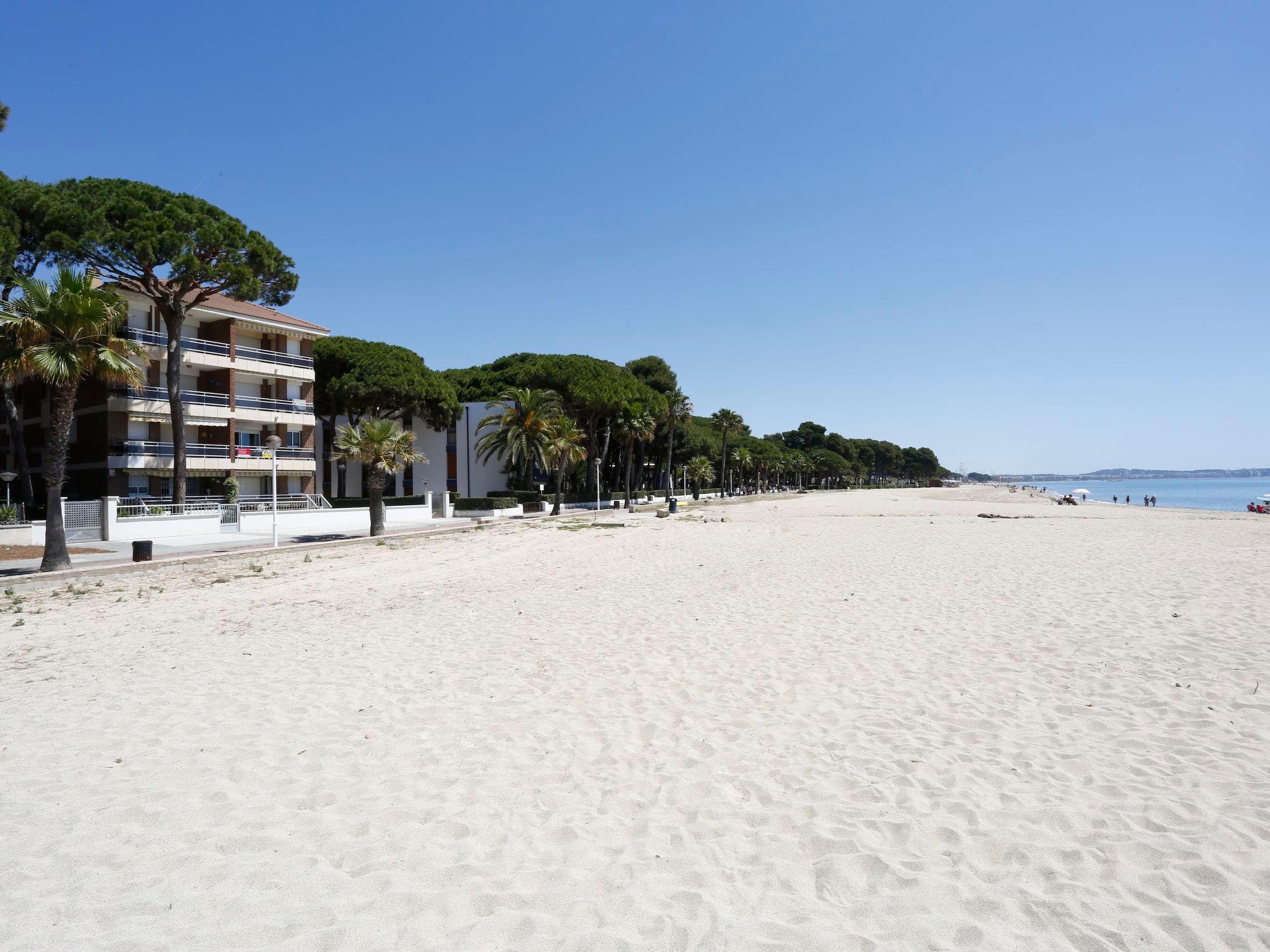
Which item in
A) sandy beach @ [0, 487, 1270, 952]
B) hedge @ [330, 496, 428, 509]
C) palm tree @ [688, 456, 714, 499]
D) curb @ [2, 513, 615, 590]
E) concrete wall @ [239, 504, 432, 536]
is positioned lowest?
sandy beach @ [0, 487, 1270, 952]

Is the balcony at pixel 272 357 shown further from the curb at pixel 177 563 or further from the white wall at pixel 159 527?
the curb at pixel 177 563

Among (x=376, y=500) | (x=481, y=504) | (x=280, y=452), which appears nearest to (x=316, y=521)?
(x=376, y=500)

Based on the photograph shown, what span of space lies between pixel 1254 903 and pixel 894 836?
1.70 m

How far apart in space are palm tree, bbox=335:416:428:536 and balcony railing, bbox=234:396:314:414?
12.9 m

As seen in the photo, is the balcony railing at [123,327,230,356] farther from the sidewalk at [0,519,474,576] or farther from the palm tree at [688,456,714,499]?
the palm tree at [688,456,714,499]

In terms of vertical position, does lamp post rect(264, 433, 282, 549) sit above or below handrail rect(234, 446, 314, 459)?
below

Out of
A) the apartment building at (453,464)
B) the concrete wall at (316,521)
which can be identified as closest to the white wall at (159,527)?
the concrete wall at (316,521)

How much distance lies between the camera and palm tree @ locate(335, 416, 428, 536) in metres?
27.8

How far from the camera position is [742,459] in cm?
9669

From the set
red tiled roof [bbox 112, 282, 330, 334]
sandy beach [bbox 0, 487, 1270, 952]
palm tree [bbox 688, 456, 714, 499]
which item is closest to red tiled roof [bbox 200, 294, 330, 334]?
red tiled roof [bbox 112, 282, 330, 334]

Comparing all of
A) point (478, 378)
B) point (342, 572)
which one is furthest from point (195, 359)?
point (478, 378)

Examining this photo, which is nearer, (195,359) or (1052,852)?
(1052,852)

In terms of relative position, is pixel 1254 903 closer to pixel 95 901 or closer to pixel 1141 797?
pixel 1141 797

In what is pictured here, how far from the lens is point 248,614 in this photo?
39.4 ft
